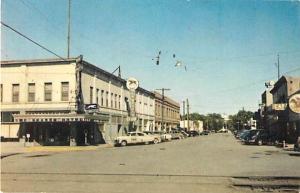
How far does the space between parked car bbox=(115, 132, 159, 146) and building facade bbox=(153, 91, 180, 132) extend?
35046mm

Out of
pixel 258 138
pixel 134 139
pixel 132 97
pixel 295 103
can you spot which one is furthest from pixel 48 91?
pixel 295 103

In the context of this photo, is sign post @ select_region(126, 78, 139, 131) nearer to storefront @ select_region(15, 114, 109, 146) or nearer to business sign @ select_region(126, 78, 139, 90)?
Answer: business sign @ select_region(126, 78, 139, 90)

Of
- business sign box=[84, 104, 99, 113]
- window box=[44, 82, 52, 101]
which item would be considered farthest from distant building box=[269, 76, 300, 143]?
window box=[44, 82, 52, 101]

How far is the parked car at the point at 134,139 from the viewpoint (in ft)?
150

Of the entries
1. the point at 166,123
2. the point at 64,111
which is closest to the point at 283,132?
the point at 64,111

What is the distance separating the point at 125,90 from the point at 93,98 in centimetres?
1528

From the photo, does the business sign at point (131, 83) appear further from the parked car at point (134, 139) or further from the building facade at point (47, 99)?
the building facade at point (47, 99)

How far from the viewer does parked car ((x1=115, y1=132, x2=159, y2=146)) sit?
45.7 metres

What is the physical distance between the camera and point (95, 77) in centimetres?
4828

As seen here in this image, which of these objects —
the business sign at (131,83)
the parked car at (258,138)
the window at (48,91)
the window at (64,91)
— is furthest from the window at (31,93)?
the parked car at (258,138)

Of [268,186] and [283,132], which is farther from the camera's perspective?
[283,132]

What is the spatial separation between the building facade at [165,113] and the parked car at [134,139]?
35.0 metres

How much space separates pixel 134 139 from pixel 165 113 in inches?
1949

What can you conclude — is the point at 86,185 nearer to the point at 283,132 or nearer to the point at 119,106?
the point at 283,132
